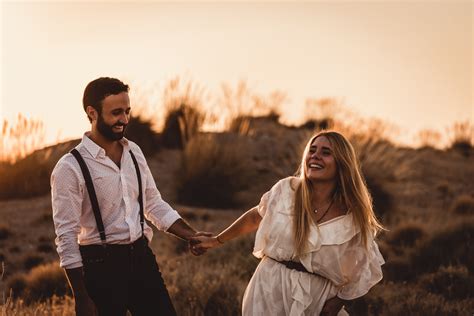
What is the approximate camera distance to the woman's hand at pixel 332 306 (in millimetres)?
4707

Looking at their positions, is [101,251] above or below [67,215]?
below

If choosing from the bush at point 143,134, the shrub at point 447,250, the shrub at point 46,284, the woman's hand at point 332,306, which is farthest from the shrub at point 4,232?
the woman's hand at point 332,306

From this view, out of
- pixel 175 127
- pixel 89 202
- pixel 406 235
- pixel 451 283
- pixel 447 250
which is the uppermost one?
pixel 89 202

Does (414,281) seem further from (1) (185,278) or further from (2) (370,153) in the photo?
(2) (370,153)

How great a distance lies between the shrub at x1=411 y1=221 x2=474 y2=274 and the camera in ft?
32.9

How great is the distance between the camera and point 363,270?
15.6 feet

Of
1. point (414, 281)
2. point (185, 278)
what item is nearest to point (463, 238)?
point (414, 281)

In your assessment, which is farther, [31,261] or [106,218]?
[31,261]

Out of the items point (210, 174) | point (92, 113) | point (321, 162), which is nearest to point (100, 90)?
point (92, 113)

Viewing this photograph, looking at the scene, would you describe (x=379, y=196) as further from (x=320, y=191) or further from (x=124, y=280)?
(x=124, y=280)

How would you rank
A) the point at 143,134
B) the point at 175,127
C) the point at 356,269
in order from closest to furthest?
the point at 356,269
the point at 143,134
the point at 175,127

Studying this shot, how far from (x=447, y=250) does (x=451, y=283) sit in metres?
1.69

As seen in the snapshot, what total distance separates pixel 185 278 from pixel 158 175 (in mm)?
7458

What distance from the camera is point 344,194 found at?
4.82 m
